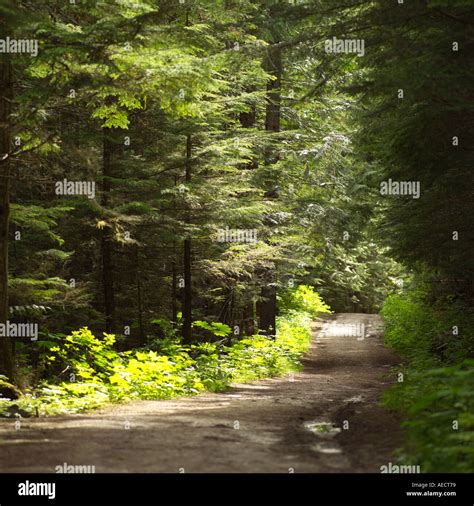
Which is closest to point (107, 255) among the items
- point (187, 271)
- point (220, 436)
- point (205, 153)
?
point (187, 271)

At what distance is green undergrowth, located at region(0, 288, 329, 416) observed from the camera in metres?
10.8

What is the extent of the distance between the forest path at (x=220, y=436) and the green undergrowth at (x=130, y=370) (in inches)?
22.5

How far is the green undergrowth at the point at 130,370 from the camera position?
10.8 metres

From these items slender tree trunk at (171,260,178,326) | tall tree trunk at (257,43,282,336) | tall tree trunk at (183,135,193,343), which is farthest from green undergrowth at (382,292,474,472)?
slender tree trunk at (171,260,178,326)

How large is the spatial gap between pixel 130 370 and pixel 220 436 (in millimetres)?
5199

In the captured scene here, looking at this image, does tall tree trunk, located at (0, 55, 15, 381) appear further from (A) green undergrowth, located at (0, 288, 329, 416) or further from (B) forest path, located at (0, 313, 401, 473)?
(B) forest path, located at (0, 313, 401, 473)

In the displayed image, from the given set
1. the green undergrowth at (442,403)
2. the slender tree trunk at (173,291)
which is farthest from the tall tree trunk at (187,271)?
the green undergrowth at (442,403)

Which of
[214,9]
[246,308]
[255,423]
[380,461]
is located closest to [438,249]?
[255,423]

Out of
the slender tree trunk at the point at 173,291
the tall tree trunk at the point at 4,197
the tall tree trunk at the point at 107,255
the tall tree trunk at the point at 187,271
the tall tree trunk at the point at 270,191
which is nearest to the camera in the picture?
the tall tree trunk at the point at 4,197

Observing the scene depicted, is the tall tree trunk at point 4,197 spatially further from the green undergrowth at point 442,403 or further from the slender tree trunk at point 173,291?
the slender tree trunk at point 173,291

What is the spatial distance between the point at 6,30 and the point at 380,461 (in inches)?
323

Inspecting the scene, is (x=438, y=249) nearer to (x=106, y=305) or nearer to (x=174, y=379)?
(x=174, y=379)

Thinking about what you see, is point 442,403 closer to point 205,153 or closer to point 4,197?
point 4,197

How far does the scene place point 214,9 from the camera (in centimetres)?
1639
